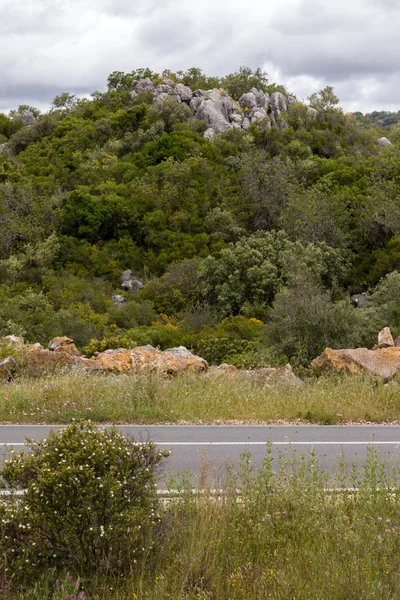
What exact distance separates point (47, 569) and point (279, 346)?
700 inches

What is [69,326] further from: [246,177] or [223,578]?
[223,578]

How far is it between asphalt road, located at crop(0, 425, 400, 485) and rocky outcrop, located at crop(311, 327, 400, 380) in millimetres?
4063

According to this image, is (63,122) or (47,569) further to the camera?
(63,122)

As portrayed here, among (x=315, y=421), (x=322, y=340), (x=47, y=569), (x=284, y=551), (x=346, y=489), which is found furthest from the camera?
(x=322, y=340)

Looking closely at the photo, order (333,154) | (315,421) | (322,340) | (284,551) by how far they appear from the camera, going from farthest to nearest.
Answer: (333,154) → (322,340) → (315,421) → (284,551)

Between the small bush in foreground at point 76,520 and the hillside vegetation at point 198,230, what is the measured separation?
15805mm

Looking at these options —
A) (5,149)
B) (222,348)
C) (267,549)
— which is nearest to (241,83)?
(5,149)

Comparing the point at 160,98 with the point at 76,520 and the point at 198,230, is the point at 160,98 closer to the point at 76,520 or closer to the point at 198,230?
the point at 198,230

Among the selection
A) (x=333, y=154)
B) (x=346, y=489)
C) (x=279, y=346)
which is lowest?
(x=346, y=489)

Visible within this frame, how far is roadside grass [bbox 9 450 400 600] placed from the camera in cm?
405

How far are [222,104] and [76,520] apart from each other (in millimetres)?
56310

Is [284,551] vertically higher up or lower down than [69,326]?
lower down

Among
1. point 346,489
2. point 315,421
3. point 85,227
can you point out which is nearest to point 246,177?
point 85,227

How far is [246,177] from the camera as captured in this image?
45781 millimetres
